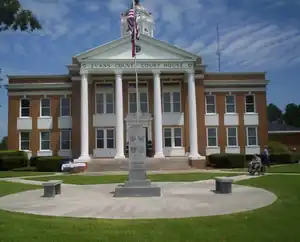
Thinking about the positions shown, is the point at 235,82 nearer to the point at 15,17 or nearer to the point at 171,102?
the point at 171,102

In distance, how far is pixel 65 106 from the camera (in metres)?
39.1

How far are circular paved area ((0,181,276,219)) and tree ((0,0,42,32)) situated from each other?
510 cm

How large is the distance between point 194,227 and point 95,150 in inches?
1181

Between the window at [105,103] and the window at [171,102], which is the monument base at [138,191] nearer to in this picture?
the window at [105,103]

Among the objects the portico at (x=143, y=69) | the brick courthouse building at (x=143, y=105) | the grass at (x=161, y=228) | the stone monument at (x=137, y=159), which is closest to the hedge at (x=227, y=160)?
the portico at (x=143, y=69)

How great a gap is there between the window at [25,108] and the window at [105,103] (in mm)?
7435

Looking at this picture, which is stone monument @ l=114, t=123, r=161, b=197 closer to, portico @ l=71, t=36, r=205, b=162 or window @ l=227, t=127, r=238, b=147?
portico @ l=71, t=36, r=205, b=162

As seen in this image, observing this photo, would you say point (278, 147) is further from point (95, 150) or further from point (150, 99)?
point (95, 150)

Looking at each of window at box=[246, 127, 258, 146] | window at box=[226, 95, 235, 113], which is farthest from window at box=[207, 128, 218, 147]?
window at box=[246, 127, 258, 146]

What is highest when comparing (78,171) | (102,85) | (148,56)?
(148,56)

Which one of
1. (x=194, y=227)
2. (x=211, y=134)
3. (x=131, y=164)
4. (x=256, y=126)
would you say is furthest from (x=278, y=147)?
(x=194, y=227)

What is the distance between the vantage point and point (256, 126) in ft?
130

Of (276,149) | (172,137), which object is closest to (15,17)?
(172,137)

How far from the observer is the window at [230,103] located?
1564 inches
